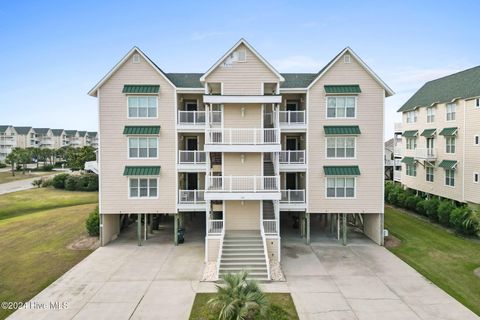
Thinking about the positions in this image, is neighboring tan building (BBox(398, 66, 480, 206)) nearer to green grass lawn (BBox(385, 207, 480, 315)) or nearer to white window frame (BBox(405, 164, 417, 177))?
white window frame (BBox(405, 164, 417, 177))

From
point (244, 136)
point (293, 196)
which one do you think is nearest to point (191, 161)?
point (244, 136)

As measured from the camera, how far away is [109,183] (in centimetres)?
2116

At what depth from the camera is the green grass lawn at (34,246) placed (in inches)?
609

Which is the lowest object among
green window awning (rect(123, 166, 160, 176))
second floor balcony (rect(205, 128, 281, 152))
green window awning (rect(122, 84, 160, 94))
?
green window awning (rect(123, 166, 160, 176))

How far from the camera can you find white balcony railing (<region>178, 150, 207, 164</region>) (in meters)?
21.5

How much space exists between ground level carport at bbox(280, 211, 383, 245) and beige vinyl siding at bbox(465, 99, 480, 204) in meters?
9.11

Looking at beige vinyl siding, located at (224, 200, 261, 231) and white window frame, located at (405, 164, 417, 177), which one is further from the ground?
white window frame, located at (405, 164, 417, 177)

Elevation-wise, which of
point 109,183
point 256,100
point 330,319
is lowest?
point 330,319

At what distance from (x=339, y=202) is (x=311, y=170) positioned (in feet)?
9.87

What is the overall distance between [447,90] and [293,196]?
2004 cm

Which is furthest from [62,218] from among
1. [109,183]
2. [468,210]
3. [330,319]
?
[468,210]

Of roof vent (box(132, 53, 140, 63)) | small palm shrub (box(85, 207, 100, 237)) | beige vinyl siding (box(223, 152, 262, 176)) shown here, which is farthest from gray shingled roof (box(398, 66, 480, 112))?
small palm shrub (box(85, 207, 100, 237))

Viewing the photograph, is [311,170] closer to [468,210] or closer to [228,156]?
[228,156]

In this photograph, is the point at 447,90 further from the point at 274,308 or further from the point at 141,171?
the point at 141,171
